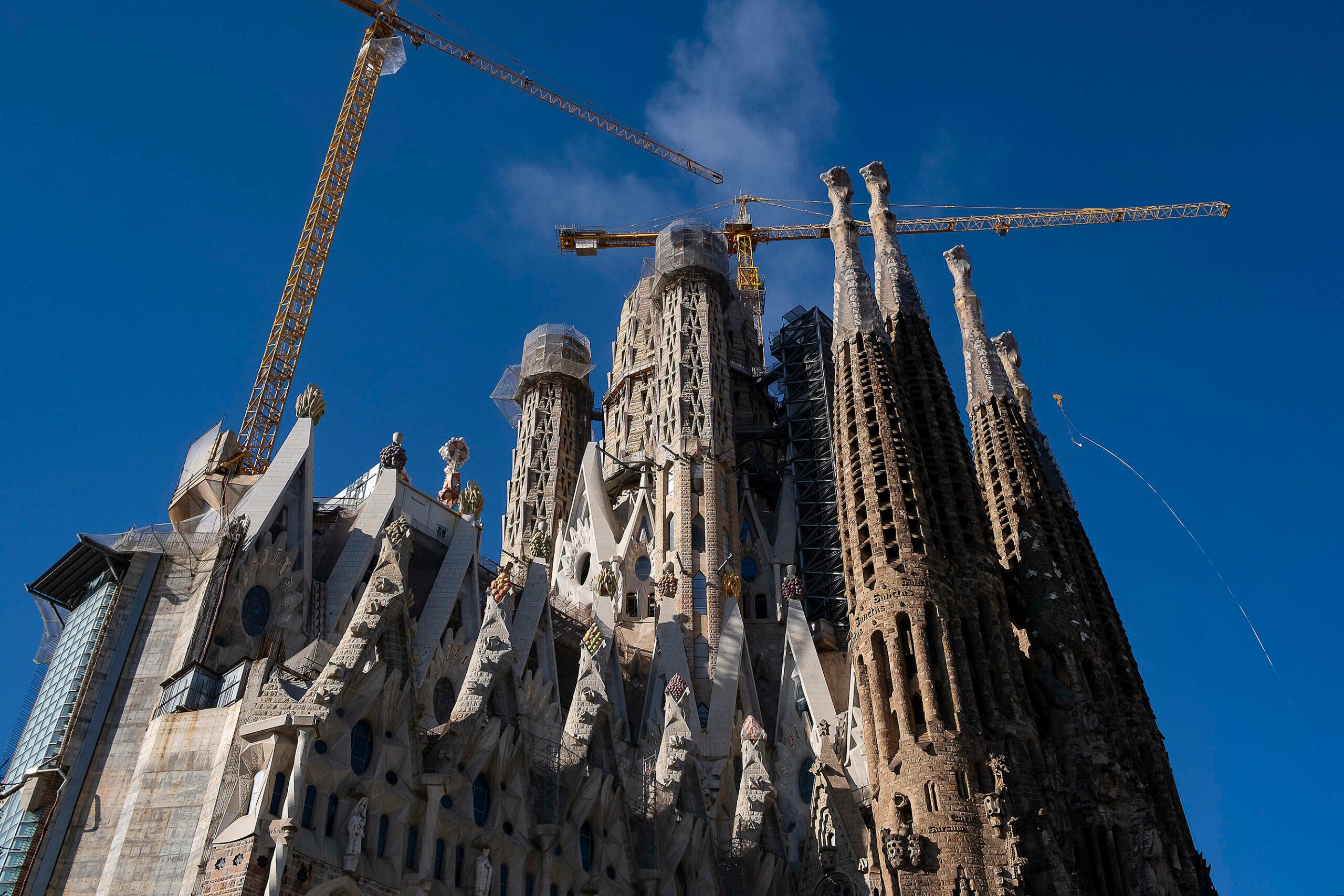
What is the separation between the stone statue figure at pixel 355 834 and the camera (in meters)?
26.0

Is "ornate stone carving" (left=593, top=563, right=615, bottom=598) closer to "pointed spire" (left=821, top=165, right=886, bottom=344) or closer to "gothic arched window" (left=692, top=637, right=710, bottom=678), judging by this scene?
"gothic arched window" (left=692, top=637, right=710, bottom=678)

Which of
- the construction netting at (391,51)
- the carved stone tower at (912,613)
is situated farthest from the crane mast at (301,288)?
the carved stone tower at (912,613)

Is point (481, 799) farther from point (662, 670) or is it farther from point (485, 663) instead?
point (662, 670)

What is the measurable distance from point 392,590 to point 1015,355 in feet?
140

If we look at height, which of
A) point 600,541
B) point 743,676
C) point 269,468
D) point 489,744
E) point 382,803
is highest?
point 600,541

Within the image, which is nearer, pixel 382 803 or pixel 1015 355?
pixel 382 803

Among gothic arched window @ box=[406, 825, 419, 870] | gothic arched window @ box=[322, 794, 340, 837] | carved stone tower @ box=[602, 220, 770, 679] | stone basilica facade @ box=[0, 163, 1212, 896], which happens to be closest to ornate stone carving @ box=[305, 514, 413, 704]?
stone basilica facade @ box=[0, 163, 1212, 896]

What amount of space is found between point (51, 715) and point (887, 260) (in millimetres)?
36476

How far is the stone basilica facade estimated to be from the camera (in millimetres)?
28109

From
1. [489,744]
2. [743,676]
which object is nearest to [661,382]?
[743,676]

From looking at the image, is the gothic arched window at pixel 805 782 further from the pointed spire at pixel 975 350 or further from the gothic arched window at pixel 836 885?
the pointed spire at pixel 975 350

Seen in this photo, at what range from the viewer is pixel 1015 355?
64188 millimetres

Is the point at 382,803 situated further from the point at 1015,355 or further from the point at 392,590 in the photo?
the point at 1015,355

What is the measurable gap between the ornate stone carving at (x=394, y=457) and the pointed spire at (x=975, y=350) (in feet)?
87.7
